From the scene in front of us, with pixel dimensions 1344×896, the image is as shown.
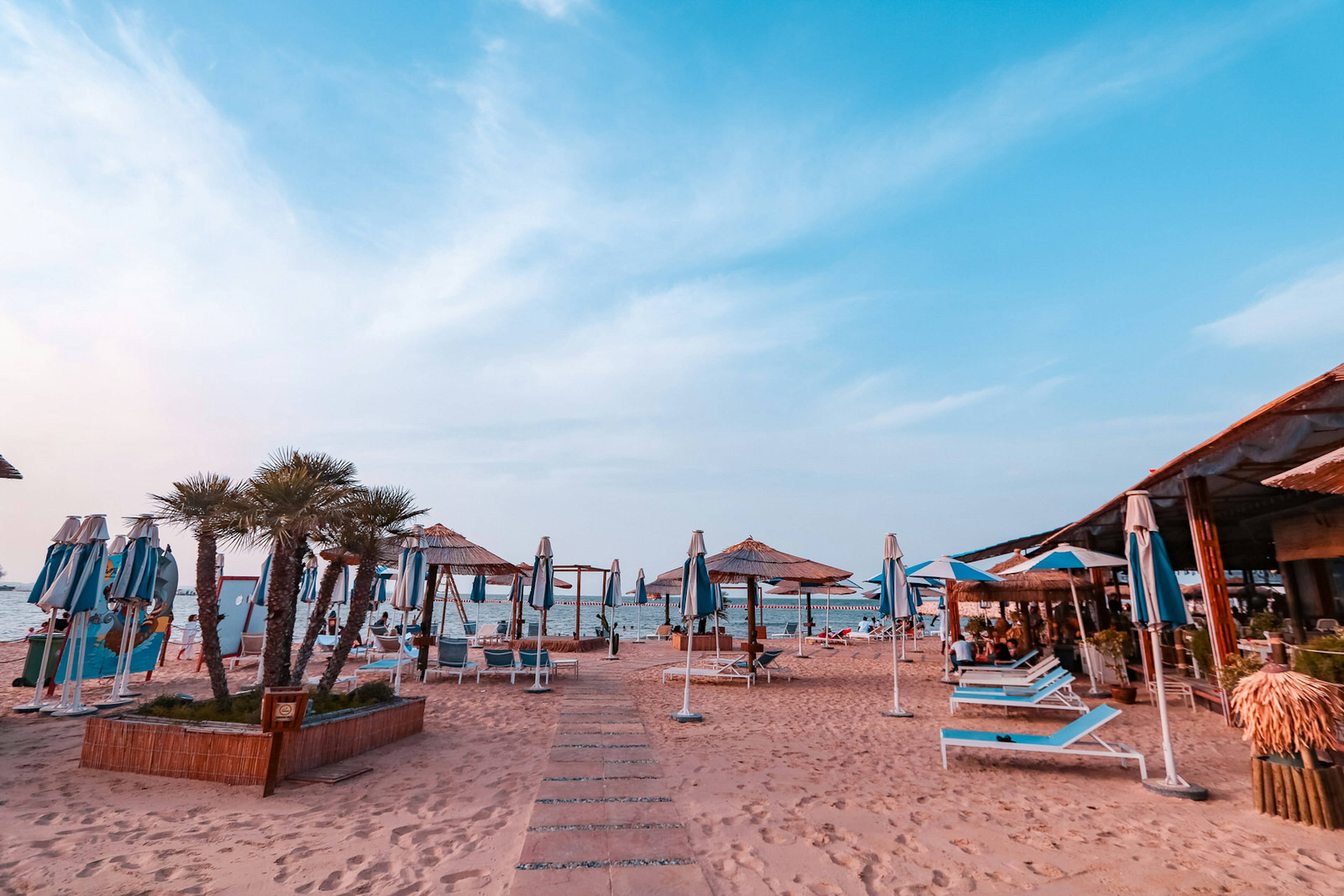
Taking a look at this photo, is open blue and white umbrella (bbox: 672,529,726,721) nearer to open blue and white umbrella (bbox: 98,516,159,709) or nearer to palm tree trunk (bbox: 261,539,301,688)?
palm tree trunk (bbox: 261,539,301,688)

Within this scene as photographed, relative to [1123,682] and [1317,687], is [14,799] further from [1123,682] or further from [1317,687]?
[1123,682]

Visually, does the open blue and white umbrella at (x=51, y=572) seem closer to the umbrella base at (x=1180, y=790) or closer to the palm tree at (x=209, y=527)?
the palm tree at (x=209, y=527)

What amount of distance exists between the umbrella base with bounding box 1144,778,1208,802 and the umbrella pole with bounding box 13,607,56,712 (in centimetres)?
1168

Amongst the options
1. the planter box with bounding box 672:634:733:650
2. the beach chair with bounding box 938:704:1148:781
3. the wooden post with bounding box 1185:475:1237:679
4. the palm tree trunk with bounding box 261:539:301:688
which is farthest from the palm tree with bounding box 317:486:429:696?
the planter box with bounding box 672:634:733:650

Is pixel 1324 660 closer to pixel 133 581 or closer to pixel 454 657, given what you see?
pixel 454 657

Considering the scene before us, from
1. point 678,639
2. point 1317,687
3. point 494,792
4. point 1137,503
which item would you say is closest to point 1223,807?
point 1317,687

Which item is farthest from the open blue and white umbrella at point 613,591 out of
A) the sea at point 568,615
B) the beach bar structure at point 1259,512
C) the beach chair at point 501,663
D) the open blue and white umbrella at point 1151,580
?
the open blue and white umbrella at point 1151,580

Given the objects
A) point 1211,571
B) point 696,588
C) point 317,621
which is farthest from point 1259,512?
point 317,621

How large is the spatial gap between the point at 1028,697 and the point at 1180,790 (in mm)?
3300

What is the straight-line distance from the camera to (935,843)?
3.93 meters

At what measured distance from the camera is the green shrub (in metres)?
5.25

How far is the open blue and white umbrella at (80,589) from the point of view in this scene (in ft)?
24.5

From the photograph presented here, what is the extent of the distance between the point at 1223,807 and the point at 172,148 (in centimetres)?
1135

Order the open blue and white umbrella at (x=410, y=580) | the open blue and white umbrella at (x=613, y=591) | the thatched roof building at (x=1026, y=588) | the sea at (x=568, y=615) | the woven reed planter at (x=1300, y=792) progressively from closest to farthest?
the woven reed planter at (x=1300, y=792) < the open blue and white umbrella at (x=410, y=580) < the thatched roof building at (x=1026, y=588) < the open blue and white umbrella at (x=613, y=591) < the sea at (x=568, y=615)
